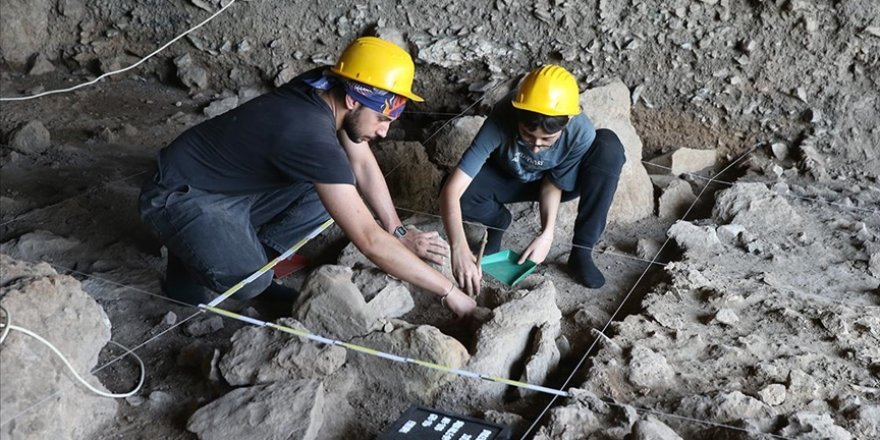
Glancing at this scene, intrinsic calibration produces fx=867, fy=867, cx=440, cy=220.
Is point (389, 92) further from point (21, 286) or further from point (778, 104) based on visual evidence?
point (778, 104)

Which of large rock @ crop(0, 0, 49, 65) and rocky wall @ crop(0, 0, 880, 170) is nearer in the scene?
rocky wall @ crop(0, 0, 880, 170)

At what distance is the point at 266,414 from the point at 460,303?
0.83m

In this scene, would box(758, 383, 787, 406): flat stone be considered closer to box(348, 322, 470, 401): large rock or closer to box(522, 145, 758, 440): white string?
box(522, 145, 758, 440): white string

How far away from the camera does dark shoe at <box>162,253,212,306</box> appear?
3594mm

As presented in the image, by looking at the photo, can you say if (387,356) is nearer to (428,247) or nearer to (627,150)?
(428,247)

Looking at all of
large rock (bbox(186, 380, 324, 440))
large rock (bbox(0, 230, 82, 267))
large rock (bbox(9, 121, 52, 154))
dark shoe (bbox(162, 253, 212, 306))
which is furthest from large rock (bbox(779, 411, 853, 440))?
large rock (bbox(9, 121, 52, 154))

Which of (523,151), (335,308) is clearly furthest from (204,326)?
(523,151)

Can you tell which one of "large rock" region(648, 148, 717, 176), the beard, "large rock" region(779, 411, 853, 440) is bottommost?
"large rock" region(648, 148, 717, 176)

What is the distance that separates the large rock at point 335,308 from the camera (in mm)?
3119

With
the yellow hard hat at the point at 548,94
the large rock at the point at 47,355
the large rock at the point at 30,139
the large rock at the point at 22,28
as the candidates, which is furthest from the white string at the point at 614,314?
the large rock at the point at 22,28

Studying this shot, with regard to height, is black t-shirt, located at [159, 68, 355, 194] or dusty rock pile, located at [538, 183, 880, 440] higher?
black t-shirt, located at [159, 68, 355, 194]

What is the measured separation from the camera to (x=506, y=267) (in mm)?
3648

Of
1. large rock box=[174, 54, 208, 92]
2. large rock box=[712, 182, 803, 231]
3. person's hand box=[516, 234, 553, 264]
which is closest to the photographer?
person's hand box=[516, 234, 553, 264]

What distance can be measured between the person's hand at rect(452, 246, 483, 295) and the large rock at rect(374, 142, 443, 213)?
3.30 feet
